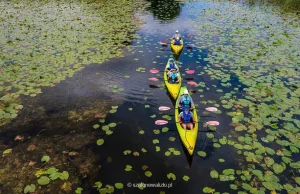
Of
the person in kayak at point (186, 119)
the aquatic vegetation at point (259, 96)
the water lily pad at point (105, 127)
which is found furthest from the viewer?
the water lily pad at point (105, 127)

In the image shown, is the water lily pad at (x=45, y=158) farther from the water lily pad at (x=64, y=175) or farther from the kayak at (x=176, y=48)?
the kayak at (x=176, y=48)

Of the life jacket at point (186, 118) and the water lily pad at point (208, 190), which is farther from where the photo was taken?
the life jacket at point (186, 118)

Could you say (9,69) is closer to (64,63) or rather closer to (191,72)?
(64,63)

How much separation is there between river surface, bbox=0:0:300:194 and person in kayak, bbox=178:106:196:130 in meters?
0.49

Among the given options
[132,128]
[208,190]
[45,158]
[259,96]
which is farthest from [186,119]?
[45,158]

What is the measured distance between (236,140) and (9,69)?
12.5 metres

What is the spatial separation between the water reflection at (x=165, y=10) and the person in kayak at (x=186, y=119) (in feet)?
63.9

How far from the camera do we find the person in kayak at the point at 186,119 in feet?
26.1

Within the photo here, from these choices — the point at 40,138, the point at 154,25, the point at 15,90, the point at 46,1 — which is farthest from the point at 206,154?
the point at 46,1

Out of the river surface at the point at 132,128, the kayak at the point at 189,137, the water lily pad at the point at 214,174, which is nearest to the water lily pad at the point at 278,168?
the river surface at the point at 132,128

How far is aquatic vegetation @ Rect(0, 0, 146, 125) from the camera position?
11164 mm

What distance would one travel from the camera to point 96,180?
6410 mm

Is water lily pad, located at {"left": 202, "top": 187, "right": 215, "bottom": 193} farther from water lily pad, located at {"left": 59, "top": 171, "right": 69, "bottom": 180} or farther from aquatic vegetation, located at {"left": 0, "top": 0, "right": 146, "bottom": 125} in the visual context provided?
aquatic vegetation, located at {"left": 0, "top": 0, "right": 146, "bottom": 125}

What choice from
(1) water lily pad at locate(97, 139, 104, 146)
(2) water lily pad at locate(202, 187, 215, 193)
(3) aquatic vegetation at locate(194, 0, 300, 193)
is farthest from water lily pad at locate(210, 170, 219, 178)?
(1) water lily pad at locate(97, 139, 104, 146)
